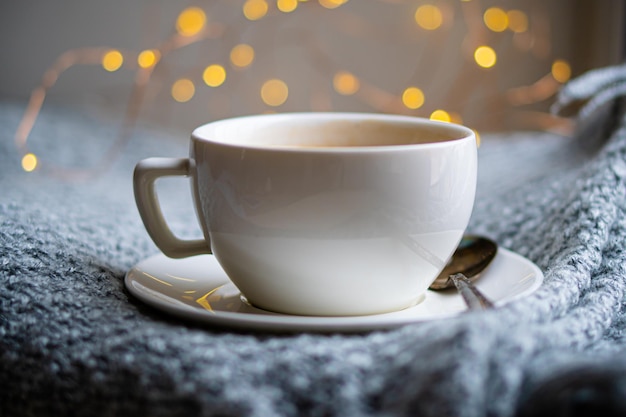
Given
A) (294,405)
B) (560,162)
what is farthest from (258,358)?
(560,162)

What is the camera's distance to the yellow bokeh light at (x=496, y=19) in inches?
53.8

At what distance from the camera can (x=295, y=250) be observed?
365 mm

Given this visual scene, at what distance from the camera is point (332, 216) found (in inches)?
13.9

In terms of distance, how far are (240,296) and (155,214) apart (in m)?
0.08

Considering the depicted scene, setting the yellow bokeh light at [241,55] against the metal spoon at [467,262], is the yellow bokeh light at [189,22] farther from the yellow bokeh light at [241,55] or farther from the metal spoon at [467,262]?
the metal spoon at [467,262]

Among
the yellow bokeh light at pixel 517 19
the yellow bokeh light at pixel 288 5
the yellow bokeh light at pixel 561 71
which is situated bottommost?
the yellow bokeh light at pixel 561 71

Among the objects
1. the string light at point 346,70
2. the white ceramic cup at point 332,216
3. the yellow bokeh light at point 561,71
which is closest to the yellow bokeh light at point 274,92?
the string light at point 346,70

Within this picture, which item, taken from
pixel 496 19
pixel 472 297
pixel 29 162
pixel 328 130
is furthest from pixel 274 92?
pixel 472 297

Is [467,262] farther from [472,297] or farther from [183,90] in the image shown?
[183,90]

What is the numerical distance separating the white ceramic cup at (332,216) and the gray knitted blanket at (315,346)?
41mm

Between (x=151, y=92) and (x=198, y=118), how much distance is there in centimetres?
11

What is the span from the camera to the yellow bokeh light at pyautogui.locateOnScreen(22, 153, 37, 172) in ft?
2.66

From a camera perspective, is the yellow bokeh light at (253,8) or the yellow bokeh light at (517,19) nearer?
the yellow bokeh light at (253,8)

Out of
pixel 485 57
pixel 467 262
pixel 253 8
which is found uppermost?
pixel 253 8
